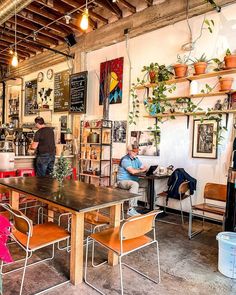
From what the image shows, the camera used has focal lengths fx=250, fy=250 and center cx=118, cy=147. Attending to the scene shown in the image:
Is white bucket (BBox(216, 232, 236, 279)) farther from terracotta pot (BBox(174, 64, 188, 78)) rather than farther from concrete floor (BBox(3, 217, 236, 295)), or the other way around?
terracotta pot (BBox(174, 64, 188, 78))

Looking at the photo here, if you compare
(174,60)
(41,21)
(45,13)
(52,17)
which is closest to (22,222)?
(174,60)

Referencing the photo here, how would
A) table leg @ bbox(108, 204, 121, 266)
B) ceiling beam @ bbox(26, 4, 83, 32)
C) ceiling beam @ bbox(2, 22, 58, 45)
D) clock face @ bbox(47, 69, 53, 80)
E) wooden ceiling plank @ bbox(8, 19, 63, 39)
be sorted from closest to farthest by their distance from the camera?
1. table leg @ bbox(108, 204, 121, 266)
2. ceiling beam @ bbox(26, 4, 83, 32)
3. wooden ceiling plank @ bbox(8, 19, 63, 39)
4. ceiling beam @ bbox(2, 22, 58, 45)
5. clock face @ bbox(47, 69, 53, 80)

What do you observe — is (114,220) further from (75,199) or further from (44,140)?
(44,140)

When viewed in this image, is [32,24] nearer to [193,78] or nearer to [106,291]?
[193,78]

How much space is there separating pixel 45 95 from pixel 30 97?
915mm

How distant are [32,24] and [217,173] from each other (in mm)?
5424

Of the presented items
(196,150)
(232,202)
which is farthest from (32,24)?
(232,202)

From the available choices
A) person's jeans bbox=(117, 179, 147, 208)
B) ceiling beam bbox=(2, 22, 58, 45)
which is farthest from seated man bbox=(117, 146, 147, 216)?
ceiling beam bbox=(2, 22, 58, 45)

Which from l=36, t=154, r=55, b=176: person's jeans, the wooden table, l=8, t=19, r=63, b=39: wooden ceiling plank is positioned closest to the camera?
the wooden table

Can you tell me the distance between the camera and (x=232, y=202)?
2.91 m

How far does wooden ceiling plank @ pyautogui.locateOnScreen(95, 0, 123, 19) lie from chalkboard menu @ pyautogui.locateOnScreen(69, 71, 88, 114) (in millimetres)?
1482

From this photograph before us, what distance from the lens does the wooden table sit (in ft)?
7.15

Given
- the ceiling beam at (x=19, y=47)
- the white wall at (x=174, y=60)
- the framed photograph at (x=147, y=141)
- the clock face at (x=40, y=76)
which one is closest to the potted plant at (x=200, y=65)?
the white wall at (x=174, y=60)

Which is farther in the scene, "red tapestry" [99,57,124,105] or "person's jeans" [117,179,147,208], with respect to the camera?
"red tapestry" [99,57,124,105]
